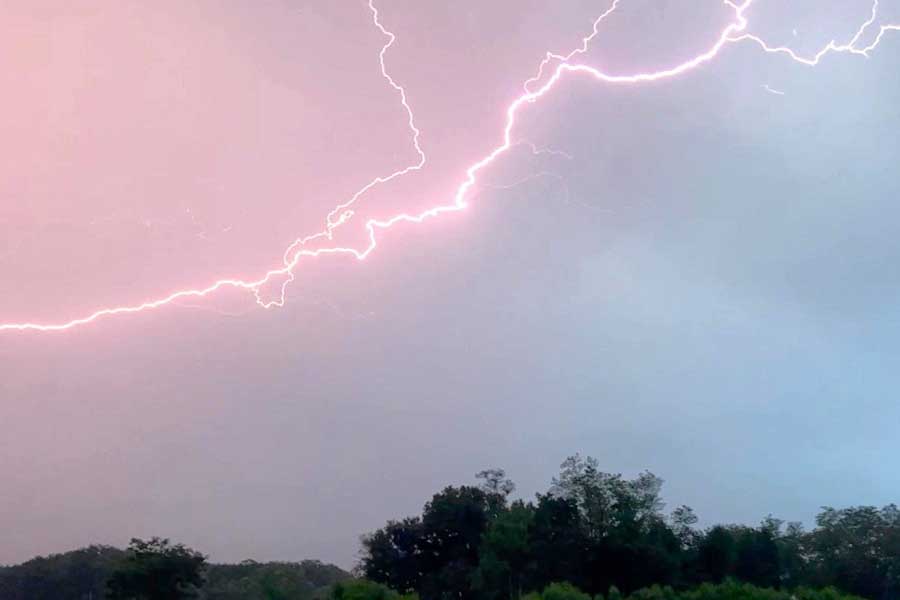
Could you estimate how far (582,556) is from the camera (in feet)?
105

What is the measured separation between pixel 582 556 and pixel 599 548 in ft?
2.34

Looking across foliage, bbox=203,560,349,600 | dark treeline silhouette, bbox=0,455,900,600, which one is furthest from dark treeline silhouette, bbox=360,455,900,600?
→ foliage, bbox=203,560,349,600

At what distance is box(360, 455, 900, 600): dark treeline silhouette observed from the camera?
3155 centimetres

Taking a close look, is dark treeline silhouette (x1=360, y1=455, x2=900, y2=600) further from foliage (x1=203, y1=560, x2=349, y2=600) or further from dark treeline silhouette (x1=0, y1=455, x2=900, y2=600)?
foliage (x1=203, y1=560, x2=349, y2=600)

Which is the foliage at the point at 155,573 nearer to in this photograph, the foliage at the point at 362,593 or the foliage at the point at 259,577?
the foliage at the point at 259,577

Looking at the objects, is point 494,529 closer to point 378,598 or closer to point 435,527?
point 435,527

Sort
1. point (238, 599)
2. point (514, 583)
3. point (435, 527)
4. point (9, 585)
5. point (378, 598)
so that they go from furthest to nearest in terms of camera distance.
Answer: point (9, 585) → point (238, 599) → point (435, 527) → point (514, 583) → point (378, 598)

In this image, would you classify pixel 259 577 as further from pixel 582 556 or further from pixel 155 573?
pixel 582 556

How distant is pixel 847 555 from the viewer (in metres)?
38.6

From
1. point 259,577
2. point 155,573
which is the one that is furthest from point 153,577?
point 259,577

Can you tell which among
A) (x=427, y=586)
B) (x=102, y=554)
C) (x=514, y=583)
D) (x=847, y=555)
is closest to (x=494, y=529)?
(x=514, y=583)

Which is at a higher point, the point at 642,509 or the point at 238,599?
the point at 642,509

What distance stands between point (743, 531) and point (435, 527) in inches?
517

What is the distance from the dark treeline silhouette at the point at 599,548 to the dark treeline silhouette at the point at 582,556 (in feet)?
0.16
